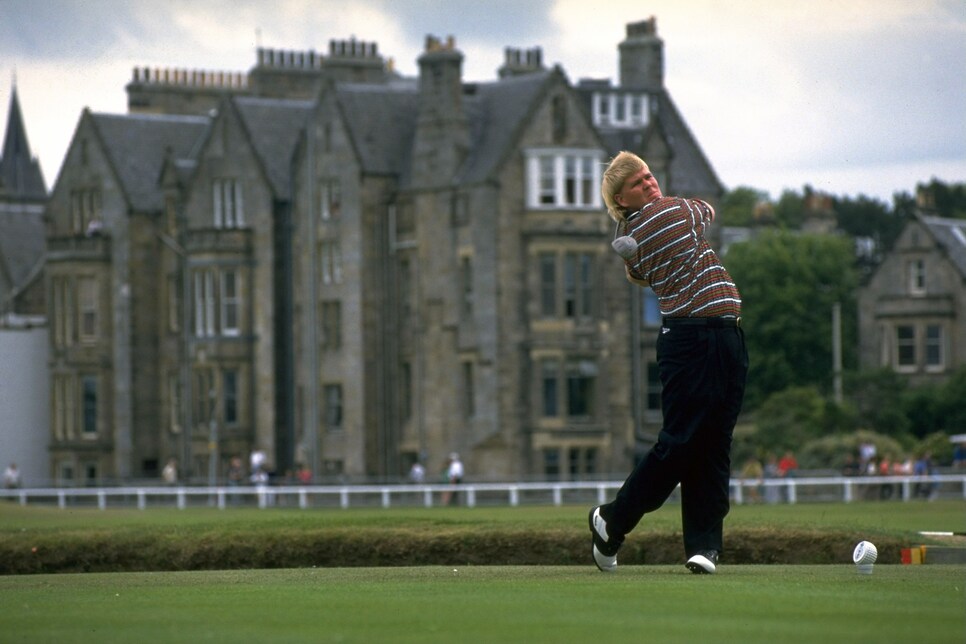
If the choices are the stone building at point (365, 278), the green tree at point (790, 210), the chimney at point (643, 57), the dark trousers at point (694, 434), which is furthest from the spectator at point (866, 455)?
the green tree at point (790, 210)

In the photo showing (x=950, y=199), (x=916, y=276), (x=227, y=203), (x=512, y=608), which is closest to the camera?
(x=512, y=608)

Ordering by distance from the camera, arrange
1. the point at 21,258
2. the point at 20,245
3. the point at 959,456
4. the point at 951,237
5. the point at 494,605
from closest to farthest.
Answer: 1. the point at 494,605
2. the point at 959,456
3. the point at 951,237
4. the point at 21,258
5. the point at 20,245

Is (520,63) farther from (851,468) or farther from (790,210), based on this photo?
(790,210)

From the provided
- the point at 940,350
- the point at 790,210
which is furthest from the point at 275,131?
the point at 790,210

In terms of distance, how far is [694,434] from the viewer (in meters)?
12.3

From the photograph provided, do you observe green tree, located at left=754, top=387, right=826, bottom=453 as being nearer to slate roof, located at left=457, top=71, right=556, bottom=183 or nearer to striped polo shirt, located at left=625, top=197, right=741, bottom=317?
slate roof, located at left=457, top=71, right=556, bottom=183

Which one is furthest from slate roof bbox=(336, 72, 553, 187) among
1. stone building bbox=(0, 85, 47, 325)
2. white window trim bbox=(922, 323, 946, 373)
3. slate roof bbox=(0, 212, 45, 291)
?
white window trim bbox=(922, 323, 946, 373)

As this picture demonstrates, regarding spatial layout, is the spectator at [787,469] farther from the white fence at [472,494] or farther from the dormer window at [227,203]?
the dormer window at [227,203]

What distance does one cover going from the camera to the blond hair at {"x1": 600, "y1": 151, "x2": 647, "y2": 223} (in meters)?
12.6

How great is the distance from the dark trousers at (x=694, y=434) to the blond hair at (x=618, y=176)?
2.65ft

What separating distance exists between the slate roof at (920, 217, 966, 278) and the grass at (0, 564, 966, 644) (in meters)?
77.3

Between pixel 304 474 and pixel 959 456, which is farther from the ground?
pixel 959 456

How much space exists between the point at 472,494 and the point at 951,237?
39.4 meters

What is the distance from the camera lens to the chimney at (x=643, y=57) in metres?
78.9
